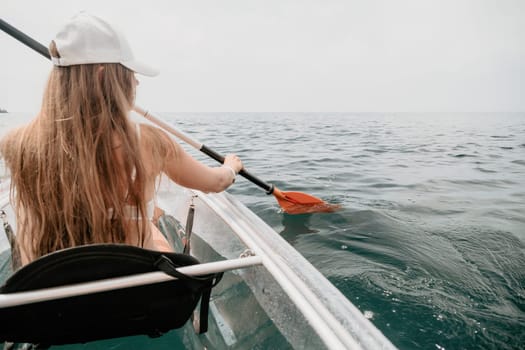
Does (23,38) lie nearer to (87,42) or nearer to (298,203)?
(87,42)

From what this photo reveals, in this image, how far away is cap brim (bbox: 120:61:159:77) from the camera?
1.20 meters

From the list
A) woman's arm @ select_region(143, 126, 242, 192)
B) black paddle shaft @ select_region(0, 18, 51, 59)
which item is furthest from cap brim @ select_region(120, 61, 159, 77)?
black paddle shaft @ select_region(0, 18, 51, 59)

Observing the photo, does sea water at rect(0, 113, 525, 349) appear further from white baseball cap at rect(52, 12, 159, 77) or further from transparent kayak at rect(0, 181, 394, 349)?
transparent kayak at rect(0, 181, 394, 349)

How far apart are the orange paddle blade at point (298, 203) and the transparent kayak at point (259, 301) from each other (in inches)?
60.1

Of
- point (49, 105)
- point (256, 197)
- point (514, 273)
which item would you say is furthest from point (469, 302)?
point (256, 197)

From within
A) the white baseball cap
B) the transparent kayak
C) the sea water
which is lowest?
the sea water

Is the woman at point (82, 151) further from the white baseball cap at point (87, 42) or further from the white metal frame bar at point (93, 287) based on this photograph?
the white metal frame bar at point (93, 287)

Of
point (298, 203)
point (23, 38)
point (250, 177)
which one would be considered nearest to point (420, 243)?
point (298, 203)

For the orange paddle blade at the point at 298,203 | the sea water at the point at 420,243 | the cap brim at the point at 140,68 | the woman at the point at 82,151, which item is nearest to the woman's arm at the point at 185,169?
the woman at the point at 82,151

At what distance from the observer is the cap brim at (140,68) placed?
120cm

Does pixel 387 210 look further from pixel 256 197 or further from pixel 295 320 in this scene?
pixel 295 320

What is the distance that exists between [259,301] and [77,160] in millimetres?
1285

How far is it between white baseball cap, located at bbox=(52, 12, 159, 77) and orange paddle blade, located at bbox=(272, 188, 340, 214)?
298cm

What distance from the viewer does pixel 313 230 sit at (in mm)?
3984
